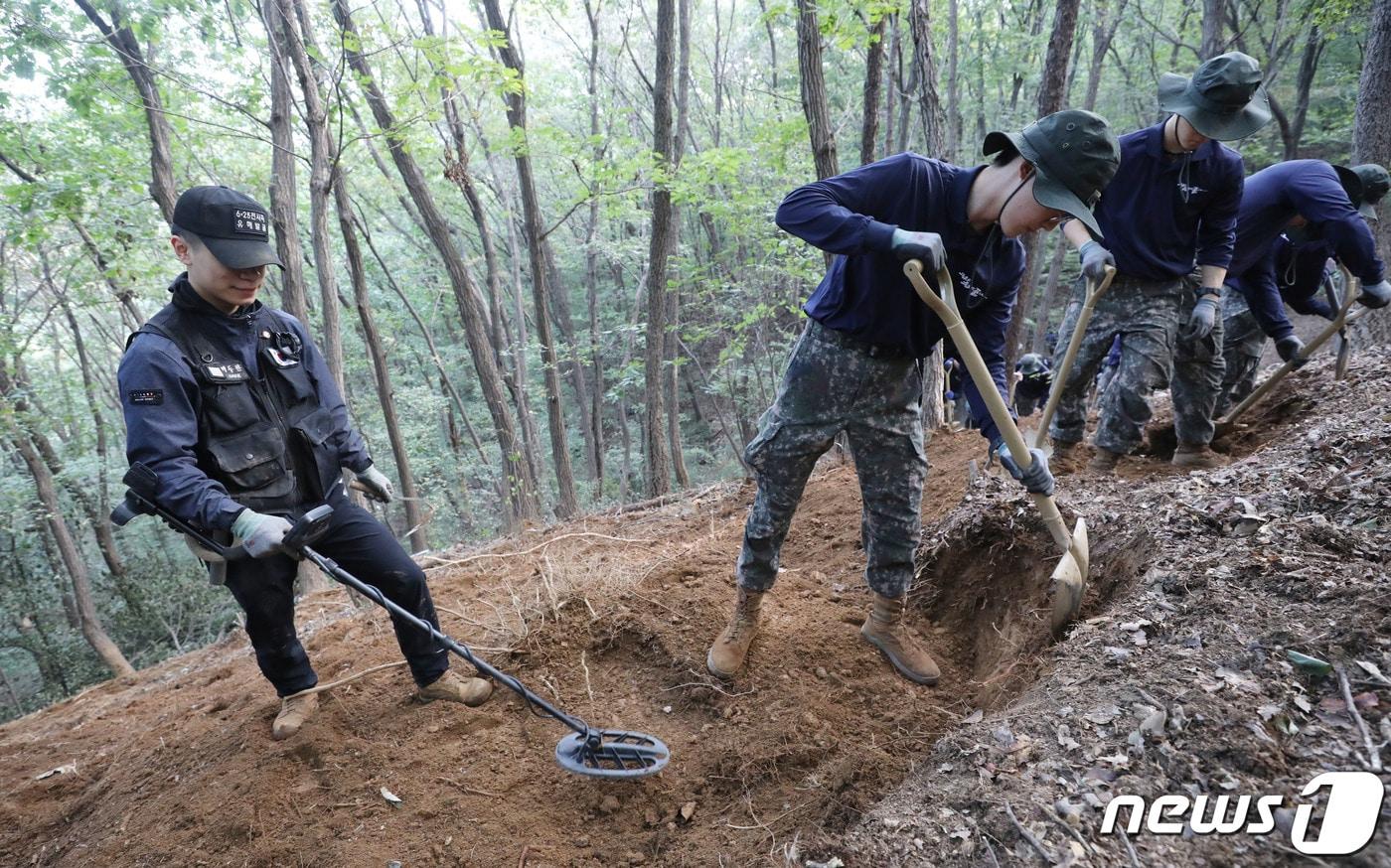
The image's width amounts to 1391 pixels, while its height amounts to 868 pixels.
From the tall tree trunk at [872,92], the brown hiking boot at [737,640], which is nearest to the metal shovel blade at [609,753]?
the brown hiking boot at [737,640]

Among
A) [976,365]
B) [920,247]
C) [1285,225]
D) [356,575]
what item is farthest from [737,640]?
[1285,225]

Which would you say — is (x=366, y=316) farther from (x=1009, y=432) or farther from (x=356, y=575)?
(x=1009, y=432)

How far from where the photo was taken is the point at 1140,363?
3.74 metres

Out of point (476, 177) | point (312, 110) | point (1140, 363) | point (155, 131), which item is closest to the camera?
point (1140, 363)

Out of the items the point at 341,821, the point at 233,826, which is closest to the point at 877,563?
the point at 341,821

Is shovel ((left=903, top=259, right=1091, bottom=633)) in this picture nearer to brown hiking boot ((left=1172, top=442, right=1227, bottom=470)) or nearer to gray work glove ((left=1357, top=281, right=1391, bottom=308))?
brown hiking boot ((left=1172, top=442, right=1227, bottom=470))

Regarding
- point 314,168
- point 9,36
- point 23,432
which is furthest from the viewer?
point 23,432

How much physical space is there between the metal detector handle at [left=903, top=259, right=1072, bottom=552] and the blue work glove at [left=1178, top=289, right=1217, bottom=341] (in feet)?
6.82

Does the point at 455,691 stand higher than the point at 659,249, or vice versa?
the point at 659,249

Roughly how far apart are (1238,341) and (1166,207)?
7.34ft

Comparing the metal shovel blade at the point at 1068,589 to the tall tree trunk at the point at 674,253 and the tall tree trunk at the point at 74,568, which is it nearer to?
the tall tree trunk at the point at 674,253

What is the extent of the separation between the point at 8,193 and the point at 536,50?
462 inches

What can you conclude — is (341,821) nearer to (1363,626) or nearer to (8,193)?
(1363,626)

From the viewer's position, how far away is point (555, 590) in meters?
3.35
